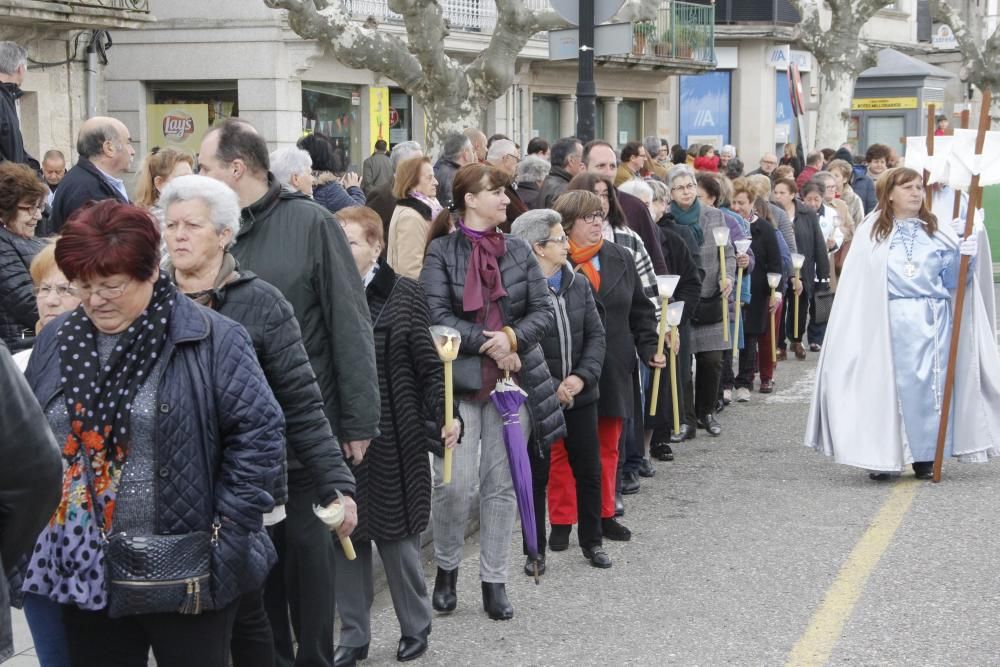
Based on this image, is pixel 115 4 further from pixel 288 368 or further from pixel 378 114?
pixel 288 368

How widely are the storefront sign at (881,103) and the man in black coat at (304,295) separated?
82.2ft

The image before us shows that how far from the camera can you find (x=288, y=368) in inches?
172

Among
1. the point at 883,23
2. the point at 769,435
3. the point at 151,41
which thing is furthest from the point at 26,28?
the point at 883,23

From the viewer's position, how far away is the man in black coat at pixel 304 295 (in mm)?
4828

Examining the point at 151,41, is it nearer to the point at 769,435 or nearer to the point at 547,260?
the point at 769,435

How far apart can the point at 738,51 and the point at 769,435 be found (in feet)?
96.2

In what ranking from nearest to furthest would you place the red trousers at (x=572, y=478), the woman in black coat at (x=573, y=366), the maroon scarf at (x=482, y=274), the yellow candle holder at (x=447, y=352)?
the yellow candle holder at (x=447, y=352), the maroon scarf at (x=482, y=274), the woman in black coat at (x=573, y=366), the red trousers at (x=572, y=478)

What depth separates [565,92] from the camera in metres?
→ 32.0

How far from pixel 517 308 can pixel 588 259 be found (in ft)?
3.66

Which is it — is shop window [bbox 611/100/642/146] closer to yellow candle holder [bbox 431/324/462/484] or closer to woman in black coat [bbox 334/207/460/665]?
yellow candle holder [bbox 431/324/462/484]

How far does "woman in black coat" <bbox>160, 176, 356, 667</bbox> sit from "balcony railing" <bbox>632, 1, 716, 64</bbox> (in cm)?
2922

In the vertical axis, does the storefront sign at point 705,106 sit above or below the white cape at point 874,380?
above

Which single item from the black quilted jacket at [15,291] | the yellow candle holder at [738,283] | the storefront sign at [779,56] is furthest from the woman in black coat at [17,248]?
the storefront sign at [779,56]

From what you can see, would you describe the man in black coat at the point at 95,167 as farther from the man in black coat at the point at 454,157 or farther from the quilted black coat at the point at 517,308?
the man in black coat at the point at 454,157
